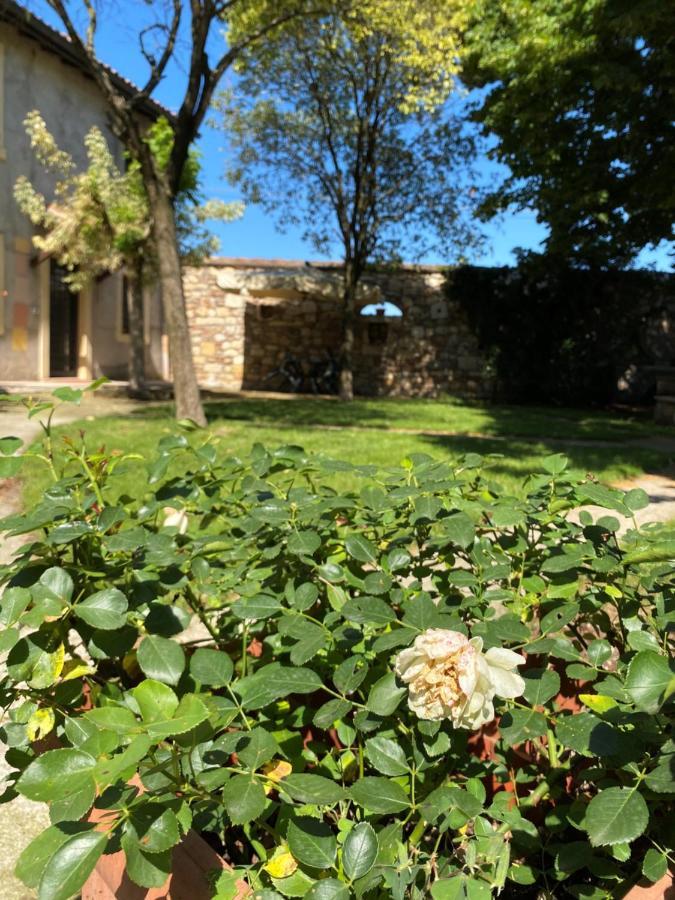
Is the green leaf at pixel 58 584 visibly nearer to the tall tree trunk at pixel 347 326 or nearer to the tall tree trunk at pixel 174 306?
the tall tree trunk at pixel 174 306

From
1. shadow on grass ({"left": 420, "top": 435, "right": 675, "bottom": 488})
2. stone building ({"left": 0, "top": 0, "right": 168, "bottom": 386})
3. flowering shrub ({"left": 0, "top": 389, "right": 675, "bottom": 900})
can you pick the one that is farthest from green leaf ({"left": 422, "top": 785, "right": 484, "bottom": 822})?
stone building ({"left": 0, "top": 0, "right": 168, "bottom": 386})

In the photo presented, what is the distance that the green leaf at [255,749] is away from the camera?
2.19 feet

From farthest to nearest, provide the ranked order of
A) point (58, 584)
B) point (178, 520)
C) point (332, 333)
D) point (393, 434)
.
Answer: point (332, 333) < point (393, 434) < point (178, 520) < point (58, 584)

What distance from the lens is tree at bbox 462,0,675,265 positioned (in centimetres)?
751

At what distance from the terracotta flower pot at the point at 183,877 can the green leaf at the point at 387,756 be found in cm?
18

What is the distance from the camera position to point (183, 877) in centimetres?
75

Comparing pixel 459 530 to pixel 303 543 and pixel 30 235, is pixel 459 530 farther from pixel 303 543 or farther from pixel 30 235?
pixel 30 235

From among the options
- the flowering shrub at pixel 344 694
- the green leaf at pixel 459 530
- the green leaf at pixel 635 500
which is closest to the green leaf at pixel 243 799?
the flowering shrub at pixel 344 694

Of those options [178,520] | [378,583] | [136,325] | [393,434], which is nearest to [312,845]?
[378,583]

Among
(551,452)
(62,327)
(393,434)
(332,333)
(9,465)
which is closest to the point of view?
(9,465)

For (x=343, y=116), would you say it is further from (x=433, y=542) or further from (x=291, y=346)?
(x=433, y=542)

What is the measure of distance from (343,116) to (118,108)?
609 centimetres

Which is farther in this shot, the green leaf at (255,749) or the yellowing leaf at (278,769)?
the yellowing leaf at (278,769)

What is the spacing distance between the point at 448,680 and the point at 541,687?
18 centimetres
